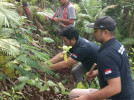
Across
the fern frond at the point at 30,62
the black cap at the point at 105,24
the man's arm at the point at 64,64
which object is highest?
the black cap at the point at 105,24

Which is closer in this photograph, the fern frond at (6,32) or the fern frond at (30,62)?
the fern frond at (30,62)

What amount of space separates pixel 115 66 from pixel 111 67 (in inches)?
2.0

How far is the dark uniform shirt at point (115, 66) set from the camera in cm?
221

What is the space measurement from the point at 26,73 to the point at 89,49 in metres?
1.27

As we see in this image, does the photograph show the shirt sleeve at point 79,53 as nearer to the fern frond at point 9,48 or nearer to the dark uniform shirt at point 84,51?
the dark uniform shirt at point 84,51

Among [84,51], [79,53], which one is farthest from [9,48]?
[84,51]

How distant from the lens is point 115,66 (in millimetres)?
2209

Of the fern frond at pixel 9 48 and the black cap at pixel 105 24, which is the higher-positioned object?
the black cap at pixel 105 24

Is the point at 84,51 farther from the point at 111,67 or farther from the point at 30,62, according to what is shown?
the point at 111,67

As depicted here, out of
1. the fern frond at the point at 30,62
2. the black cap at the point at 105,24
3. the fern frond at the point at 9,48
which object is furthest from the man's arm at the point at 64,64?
the black cap at the point at 105,24

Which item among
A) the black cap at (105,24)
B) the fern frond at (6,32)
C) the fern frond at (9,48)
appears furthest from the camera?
the fern frond at (6,32)

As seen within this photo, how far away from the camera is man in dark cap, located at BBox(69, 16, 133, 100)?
2.20 meters

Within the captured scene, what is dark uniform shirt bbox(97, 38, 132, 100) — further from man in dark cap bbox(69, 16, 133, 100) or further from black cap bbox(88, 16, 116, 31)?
black cap bbox(88, 16, 116, 31)

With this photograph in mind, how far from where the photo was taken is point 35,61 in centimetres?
333
